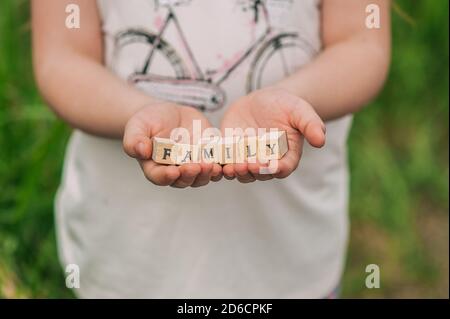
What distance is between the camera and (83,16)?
955mm

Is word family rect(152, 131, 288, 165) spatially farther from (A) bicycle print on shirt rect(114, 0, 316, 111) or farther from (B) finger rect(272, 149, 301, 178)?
(A) bicycle print on shirt rect(114, 0, 316, 111)

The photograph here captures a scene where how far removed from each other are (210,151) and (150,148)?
0.07m

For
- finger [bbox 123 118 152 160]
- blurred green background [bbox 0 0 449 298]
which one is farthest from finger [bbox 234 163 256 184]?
blurred green background [bbox 0 0 449 298]

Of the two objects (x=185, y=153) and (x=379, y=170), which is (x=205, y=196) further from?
(x=379, y=170)

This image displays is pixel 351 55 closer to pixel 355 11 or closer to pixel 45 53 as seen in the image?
pixel 355 11

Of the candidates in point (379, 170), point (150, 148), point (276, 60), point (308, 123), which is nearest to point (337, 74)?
point (276, 60)

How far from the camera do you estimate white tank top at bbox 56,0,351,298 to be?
0.94 m

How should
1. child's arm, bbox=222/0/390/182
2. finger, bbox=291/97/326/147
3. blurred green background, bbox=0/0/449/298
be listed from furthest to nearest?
1. blurred green background, bbox=0/0/449/298
2. child's arm, bbox=222/0/390/182
3. finger, bbox=291/97/326/147

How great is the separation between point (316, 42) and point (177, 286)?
0.43 m

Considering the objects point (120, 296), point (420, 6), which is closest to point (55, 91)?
point (120, 296)

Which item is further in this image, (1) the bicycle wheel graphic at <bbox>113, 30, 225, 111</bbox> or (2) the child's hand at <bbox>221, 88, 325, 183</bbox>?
(1) the bicycle wheel graphic at <bbox>113, 30, 225, 111</bbox>

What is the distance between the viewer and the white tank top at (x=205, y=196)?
3.09 ft

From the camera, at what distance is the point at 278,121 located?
82cm

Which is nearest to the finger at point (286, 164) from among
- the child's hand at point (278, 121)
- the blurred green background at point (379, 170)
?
the child's hand at point (278, 121)
